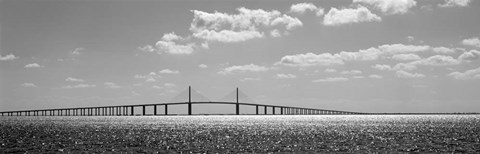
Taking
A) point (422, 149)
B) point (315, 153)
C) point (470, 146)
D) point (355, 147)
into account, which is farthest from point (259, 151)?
point (470, 146)

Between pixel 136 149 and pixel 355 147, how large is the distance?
22.4 metres

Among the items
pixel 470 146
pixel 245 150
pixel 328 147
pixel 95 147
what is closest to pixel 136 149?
pixel 95 147

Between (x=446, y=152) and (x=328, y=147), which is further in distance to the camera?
(x=328, y=147)

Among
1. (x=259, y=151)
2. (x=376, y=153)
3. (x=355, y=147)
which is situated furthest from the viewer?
(x=355, y=147)

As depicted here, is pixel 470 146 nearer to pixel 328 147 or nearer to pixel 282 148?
pixel 328 147

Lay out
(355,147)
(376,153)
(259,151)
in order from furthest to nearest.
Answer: (355,147)
(259,151)
(376,153)

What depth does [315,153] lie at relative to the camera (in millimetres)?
55188

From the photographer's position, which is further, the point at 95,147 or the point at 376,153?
the point at 95,147

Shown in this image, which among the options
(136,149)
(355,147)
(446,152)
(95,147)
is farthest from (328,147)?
(95,147)

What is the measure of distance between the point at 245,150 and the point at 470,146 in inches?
914

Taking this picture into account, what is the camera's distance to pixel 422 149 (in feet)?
192

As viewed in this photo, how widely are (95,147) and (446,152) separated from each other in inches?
1373

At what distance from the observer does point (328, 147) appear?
207 ft

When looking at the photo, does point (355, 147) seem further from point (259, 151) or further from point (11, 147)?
point (11, 147)
